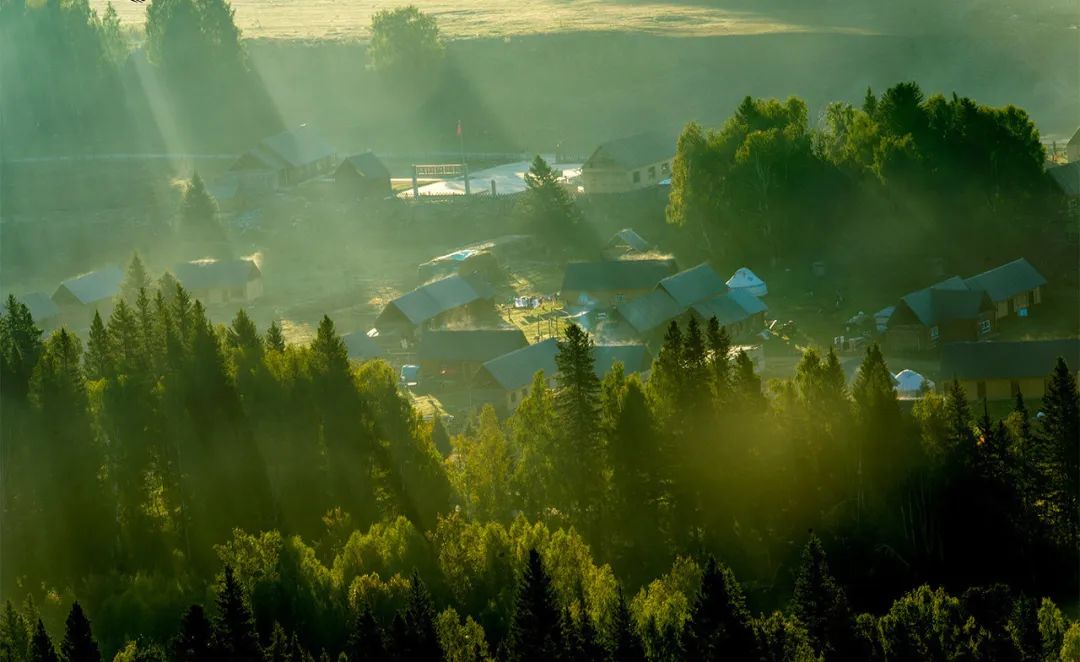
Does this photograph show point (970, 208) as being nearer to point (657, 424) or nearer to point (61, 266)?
point (657, 424)

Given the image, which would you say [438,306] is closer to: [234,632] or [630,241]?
[630,241]

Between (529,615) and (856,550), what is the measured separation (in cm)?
1114

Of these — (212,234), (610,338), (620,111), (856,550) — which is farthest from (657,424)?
(620,111)

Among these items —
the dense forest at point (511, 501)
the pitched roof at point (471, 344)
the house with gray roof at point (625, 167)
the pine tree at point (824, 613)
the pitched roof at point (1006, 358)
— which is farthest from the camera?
the house with gray roof at point (625, 167)

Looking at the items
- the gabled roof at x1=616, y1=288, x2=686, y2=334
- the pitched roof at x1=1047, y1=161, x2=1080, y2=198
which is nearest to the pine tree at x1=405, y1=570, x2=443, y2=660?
the gabled roof at x1=616, y1=288, x2=686, y2=334

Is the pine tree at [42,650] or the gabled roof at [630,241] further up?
the gabled roof at [630,241]

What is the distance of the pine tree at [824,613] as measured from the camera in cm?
3347

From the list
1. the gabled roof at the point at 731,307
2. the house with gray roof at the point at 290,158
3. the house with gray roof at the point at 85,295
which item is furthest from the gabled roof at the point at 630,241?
the house with gray roof at the point at 290,158

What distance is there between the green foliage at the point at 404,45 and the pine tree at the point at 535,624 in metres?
80.4

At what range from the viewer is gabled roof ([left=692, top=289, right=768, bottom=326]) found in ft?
210

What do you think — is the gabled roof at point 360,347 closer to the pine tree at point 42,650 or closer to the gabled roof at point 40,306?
the gabled roof at point 40,306

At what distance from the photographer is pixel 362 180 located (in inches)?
3583

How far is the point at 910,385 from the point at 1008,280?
522 inches

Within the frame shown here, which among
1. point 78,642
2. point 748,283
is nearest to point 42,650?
point 78,642
